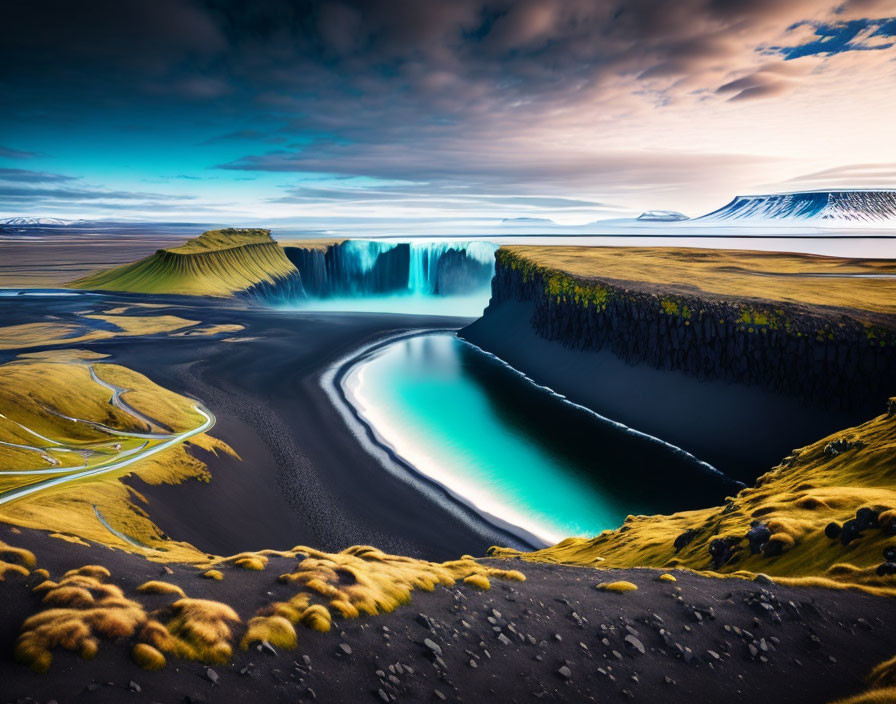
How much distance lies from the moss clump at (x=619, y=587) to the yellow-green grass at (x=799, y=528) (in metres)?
4.00

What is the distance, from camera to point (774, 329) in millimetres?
50344

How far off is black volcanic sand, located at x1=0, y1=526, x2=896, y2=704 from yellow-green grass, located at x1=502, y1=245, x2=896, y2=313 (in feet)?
169

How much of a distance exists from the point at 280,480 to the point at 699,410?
144ft

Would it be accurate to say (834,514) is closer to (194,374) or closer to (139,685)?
(139,685)

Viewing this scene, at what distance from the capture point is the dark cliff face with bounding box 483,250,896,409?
1770 inches

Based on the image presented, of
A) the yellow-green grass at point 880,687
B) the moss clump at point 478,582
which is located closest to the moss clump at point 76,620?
the moss clump at point 478,582

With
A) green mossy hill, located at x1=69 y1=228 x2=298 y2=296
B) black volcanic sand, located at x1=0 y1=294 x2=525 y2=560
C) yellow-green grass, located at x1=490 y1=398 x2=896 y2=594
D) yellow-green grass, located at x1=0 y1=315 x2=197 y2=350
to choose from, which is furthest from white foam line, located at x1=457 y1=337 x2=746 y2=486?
green mossy hill, located at x1=69 y1=228 x2=298 y2=296

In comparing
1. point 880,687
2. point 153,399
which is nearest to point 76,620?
point 880,687

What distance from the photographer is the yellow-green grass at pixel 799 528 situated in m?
15.7

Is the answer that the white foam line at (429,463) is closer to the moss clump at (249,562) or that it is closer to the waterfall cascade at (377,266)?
the moss clump at (249,562)

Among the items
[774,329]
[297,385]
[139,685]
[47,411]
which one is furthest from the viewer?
[297,385]

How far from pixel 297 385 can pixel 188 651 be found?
5669 cm

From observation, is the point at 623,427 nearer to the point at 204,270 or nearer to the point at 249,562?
the point at 249,562

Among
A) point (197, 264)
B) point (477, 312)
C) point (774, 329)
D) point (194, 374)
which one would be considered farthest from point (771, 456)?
point (197, 264)
